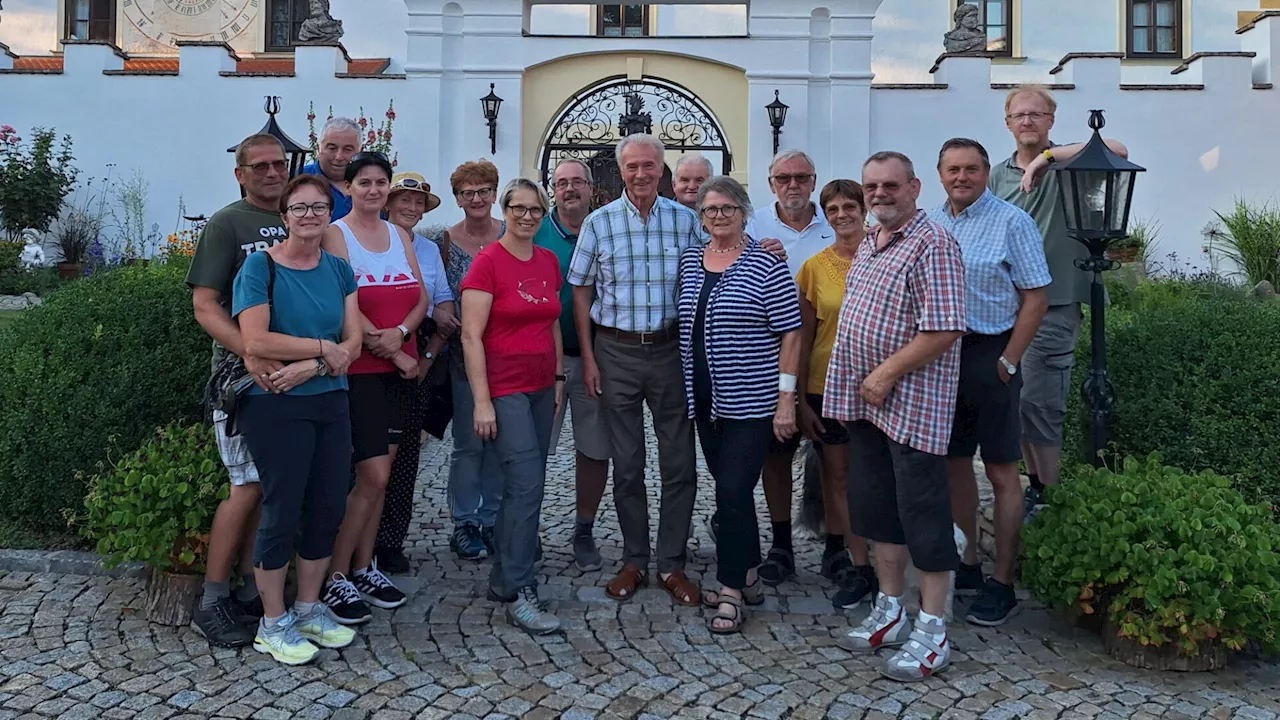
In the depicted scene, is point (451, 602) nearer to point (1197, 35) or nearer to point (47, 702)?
point (47, 702)

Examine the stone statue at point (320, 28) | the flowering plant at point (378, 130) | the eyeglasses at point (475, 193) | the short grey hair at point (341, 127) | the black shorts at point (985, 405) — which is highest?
the stone statue at point (320, 28)

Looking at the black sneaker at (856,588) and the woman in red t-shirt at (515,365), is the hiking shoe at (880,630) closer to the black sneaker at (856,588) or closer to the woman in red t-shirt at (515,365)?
the black sneaker at (856,588)

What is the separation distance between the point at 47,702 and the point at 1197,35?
20565 mm

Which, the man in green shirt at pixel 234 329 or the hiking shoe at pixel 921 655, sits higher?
the man in green shirt at pixel 234 329

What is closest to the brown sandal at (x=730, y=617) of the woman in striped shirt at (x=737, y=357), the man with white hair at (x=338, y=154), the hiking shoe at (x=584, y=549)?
the woman in striped shirt at (x=737, y=357)

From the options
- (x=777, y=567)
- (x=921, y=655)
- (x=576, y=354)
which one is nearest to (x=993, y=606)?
(x=921, y=655)

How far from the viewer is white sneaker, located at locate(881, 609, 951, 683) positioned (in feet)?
11.1

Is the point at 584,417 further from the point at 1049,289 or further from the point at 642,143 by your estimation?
the point at 1049,289

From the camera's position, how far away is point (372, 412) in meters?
3.85

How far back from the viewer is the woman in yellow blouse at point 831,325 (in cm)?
404

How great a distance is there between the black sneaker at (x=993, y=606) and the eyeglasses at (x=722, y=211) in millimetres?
1841

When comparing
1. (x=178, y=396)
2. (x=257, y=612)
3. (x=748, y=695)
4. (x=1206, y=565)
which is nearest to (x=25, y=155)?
(x=178, y=396)

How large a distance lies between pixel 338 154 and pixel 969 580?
3.32m

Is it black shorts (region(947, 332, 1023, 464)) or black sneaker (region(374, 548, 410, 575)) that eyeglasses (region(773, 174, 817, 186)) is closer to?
black shorts (region(947, 332, 1023, 464))
